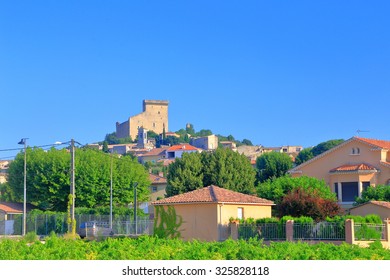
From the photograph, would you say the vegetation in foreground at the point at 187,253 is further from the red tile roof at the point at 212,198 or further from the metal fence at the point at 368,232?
the red tile roof at the point at 212,198

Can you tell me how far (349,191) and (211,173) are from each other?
14.9m

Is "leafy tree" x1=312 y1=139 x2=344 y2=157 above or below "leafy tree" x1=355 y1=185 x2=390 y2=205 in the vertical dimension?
above

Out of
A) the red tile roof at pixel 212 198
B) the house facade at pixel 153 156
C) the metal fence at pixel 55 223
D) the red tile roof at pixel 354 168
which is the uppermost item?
the house facade at pixel 153 156

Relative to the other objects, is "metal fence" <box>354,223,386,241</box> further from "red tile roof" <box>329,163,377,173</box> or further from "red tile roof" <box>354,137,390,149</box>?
"red tile roof" <box>354,137,390,149</box>

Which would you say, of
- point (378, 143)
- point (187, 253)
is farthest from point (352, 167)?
point (187, 253)

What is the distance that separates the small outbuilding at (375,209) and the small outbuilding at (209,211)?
22.0 feet

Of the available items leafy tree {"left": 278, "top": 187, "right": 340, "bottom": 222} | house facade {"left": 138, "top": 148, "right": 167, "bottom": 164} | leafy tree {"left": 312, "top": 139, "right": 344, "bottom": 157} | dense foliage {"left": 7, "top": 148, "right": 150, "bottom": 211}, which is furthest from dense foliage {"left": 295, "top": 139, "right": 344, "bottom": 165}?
leafy tree {"left": 278, "top": 187, "right": 340, "bottom": 222}

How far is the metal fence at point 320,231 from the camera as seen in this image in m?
36.8

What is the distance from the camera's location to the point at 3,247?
1855cm

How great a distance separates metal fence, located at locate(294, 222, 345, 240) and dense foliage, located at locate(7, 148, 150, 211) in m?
36.2

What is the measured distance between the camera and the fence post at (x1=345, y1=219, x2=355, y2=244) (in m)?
35.7

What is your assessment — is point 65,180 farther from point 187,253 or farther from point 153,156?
point 153,156

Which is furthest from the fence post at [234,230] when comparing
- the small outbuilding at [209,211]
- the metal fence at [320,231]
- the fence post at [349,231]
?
the fence post at [349,231]
